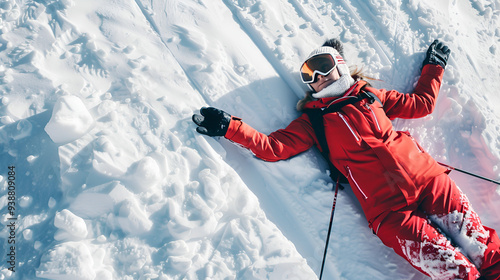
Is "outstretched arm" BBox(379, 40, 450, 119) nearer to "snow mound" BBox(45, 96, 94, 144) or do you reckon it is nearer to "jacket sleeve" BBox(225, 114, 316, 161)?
"jacket sleeve" BBox(225, 114, 316, 161)

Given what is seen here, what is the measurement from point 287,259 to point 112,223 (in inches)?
49.5

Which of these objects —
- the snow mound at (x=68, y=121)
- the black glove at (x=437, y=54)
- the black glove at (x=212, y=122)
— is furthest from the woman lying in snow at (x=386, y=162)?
the snow mound at (x=68, y=121)

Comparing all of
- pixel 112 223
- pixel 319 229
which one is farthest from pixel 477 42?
pixel 112 223

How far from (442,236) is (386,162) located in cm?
63

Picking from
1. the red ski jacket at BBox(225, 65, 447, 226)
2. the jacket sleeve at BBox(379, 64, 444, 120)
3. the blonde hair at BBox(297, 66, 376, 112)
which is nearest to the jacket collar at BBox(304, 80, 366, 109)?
the red ski jacket at BBox(225, 65, 447, 226)

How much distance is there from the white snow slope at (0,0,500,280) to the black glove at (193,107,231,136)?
0.10 m

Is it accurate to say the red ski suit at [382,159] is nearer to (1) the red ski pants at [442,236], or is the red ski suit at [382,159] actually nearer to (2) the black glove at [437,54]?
(1) the red ski pants at [442,236]

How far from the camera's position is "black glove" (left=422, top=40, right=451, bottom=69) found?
119 inches

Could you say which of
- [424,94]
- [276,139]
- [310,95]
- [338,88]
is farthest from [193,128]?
[424,94]

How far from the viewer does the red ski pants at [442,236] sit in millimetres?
2129

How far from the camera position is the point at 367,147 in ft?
8.06

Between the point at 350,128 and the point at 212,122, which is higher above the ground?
the point at 350,128

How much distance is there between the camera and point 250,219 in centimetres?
236

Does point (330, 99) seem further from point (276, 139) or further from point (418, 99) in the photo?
point (418, 99)
